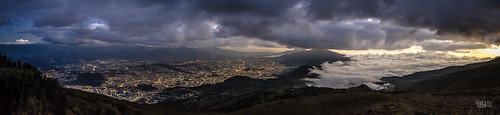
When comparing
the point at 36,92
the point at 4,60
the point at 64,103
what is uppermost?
the point at 4,60

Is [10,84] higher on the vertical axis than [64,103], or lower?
higher

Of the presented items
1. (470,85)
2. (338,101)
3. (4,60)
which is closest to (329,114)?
(338,101)

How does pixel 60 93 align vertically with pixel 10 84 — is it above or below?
below

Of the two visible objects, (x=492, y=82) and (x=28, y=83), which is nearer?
(x=28, y=83)

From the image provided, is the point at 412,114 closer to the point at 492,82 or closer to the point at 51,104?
the point at 51,104

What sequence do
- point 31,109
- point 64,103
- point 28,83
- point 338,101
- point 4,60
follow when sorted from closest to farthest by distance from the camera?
point 31,109, point 28,83, point 64,103, point 4,60, point 338,101

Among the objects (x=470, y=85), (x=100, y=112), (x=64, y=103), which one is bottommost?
(x=470, y=85)

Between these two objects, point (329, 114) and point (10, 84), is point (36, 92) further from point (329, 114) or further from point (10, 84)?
point (329, 114)

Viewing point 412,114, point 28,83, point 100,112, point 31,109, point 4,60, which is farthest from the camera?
point 412,114

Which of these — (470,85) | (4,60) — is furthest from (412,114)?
(470,85)
